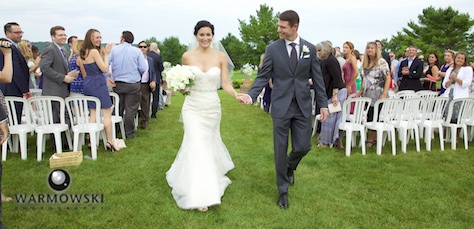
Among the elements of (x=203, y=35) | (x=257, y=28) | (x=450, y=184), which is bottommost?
(x=450, y=184)

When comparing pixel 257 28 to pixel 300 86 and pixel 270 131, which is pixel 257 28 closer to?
pixel 270 131

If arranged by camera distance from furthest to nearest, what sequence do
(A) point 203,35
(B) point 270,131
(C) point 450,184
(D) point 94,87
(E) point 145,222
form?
(B) point 270,131
(D) point 94,87
(C) point 450,184
(A) point 203,35
(E) point 145,222

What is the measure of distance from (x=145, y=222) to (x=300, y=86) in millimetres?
2383

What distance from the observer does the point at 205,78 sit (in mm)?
4695

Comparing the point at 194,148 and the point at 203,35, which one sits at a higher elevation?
the point at 203,35

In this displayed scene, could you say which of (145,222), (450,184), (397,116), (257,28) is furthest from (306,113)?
(257,28)

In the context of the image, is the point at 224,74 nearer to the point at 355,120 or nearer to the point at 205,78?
the point at 205,78

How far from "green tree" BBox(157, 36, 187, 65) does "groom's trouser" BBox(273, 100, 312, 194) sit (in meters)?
61.8

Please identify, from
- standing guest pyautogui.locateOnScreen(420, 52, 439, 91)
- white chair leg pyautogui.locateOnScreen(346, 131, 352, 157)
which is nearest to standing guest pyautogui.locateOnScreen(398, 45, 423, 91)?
standing guest pyautogui.locateOnScreen(420, 52, 439, 91)

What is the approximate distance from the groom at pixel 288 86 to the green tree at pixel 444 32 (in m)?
40.0

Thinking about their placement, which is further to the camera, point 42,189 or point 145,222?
point 42,189

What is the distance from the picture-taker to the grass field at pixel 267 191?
3.93m

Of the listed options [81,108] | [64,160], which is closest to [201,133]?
[64,160]

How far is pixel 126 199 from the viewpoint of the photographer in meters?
4.46
